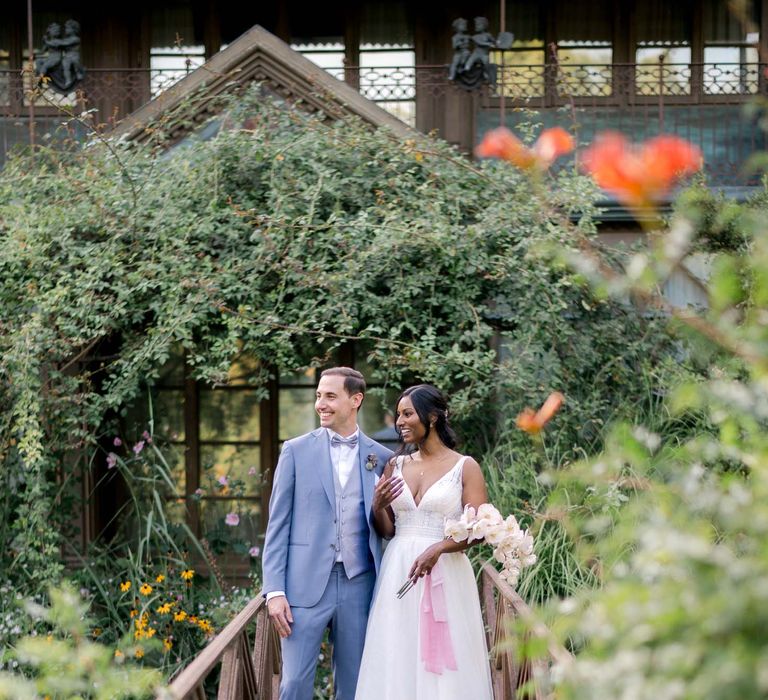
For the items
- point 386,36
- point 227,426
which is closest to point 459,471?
point 227,426

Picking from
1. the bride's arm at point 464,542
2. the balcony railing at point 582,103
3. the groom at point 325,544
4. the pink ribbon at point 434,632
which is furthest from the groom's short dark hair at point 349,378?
the balcony railing at point 582,103

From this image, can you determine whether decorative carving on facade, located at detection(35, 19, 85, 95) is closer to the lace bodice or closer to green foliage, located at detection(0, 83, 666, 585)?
green foliage, located at detection(0, 83, 666, 585)

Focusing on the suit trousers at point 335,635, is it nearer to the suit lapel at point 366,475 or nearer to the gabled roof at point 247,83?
the suit lapel at point 366,475

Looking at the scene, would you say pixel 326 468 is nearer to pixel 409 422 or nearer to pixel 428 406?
pixel 409 422

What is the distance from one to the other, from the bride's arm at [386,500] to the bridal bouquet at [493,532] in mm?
297

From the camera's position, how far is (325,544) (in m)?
5.26

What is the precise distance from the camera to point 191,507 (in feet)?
32.1

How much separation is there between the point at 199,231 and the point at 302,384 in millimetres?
2267

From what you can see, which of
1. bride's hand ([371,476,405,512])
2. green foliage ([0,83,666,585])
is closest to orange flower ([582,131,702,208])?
bride's hand ([371,476,405,512])

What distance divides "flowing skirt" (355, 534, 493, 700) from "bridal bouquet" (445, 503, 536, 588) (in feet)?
0.98

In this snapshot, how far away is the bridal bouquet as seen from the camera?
200 inches

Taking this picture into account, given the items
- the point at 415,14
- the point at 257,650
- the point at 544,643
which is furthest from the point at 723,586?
the point at 415,14

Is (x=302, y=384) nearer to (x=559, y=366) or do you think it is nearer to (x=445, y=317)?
(x=445, y=317)

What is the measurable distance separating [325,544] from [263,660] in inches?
31.7
